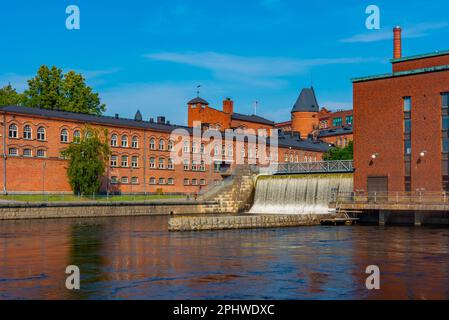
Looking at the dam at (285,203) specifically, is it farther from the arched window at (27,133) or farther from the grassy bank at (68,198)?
the arched window at (27,133)

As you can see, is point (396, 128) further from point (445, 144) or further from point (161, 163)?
point (161, 163)

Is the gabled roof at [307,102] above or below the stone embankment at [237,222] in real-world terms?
above

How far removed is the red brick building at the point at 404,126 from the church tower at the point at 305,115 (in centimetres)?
10166

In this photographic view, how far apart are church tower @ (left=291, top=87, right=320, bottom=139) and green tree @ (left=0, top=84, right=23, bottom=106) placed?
247 ft

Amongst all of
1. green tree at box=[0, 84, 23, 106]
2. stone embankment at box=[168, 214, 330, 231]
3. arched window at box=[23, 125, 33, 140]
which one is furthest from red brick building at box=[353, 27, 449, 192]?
green tree at box=[0, 84, 23, 106]

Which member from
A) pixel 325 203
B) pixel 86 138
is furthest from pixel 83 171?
pixel 325 203

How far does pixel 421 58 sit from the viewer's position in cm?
5391

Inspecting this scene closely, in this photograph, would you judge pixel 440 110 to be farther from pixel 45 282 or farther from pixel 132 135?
pixel 132 135

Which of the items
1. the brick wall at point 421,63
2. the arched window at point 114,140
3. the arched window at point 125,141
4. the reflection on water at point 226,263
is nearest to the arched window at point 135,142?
the arched window at point 125,141

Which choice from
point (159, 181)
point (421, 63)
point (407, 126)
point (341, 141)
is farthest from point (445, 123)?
point (341, 141)

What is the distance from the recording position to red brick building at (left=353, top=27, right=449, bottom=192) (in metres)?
51.6

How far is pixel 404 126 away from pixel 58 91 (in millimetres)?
62400

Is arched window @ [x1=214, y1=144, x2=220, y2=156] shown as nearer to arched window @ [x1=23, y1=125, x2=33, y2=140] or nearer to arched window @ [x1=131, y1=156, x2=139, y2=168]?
arched window @ [x1=131, y1=156, x2=139, y2=168]

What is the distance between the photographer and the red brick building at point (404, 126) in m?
51.6
